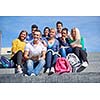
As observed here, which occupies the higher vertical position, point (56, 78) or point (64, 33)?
point (64, 33)

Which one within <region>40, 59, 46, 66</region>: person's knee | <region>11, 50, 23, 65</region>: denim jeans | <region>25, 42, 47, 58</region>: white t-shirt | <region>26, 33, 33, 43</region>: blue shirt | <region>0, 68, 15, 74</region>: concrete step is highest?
<region>26, 33, 33, 43</region>: blue shirt

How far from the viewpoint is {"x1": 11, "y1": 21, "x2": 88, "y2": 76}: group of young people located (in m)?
2.65

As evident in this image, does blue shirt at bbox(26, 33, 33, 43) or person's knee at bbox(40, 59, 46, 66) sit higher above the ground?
blue shirt at bbox(26, 33, 33, 43)

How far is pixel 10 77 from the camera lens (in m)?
2.64

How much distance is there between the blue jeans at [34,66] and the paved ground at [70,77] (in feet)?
0.15

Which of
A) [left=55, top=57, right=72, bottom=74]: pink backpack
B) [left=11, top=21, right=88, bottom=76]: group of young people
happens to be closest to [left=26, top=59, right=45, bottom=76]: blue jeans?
[left=11, top=21, right=88, bottom=76]: group of young people

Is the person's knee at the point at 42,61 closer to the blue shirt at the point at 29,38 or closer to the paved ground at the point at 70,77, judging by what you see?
the paved ground at the point at 70,77

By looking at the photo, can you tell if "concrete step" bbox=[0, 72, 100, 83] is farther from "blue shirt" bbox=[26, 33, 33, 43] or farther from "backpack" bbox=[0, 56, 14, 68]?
"blue shirt" bbox=[26, 33, 33, 43]

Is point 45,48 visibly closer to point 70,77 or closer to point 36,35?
point 36,35

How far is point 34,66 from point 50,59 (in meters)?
0.16

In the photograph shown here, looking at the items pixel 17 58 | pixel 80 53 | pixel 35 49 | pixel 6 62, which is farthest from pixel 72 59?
pixel 6 62

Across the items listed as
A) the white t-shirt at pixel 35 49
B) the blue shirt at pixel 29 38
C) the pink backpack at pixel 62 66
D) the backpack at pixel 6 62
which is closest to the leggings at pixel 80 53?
the pink backpack at pixel 62 66

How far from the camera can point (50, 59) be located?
2654 mm
